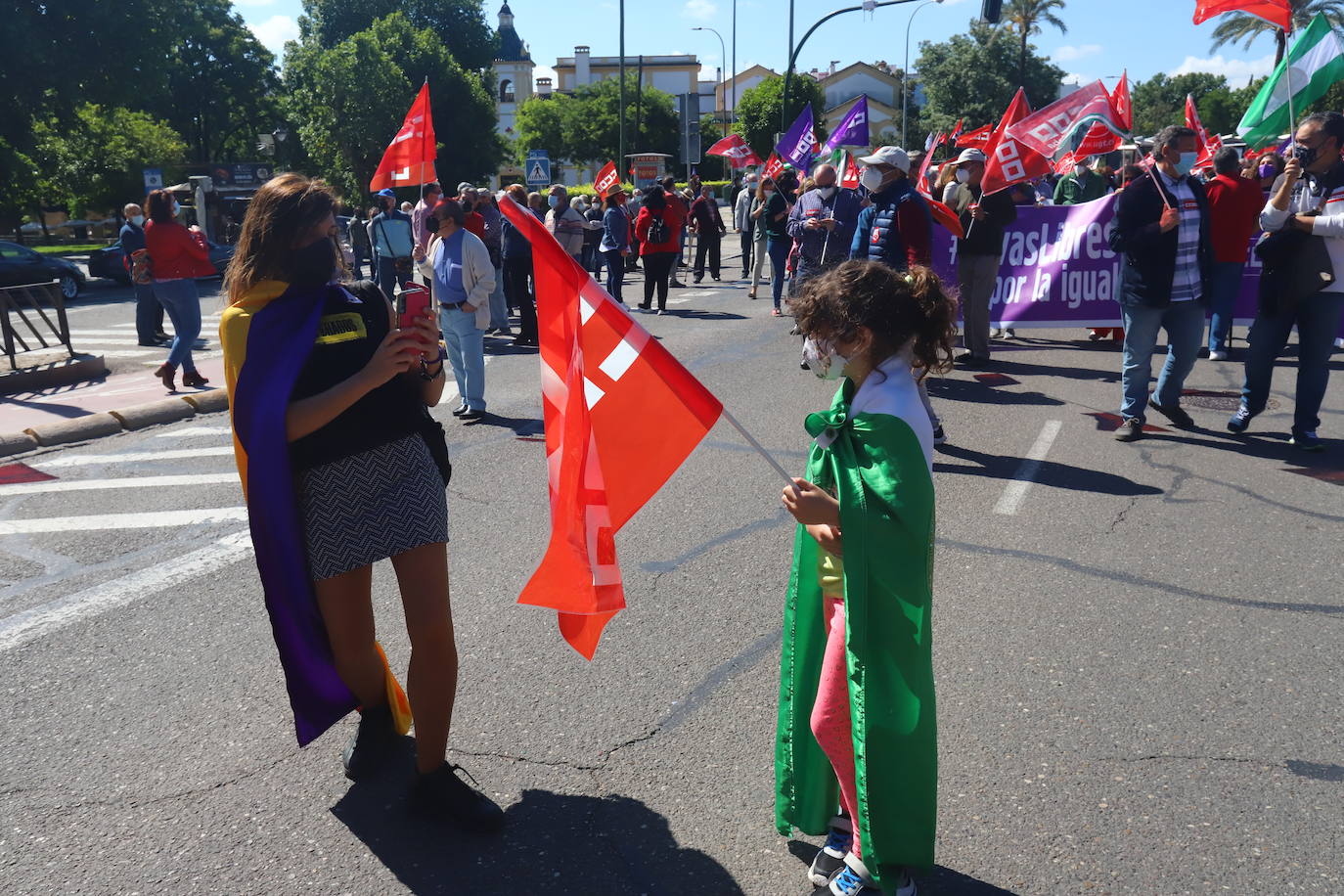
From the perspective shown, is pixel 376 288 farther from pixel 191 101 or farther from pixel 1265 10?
pixel 191 101

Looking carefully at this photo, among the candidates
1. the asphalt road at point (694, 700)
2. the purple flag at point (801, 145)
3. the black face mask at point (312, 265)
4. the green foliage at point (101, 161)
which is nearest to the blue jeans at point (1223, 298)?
the asphalt road at point (694, 700)

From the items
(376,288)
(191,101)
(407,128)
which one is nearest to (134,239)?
(407,128)

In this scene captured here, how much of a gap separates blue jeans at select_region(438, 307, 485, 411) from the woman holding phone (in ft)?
17.6

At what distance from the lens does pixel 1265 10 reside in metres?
7.86

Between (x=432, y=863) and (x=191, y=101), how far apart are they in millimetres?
61213

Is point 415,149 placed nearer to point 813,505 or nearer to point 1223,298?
point 813,505

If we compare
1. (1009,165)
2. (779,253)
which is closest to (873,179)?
(1009,165)

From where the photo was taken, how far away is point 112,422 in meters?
8.67

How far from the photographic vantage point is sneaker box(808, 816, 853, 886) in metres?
2.73

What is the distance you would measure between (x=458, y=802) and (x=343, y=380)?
1205 mm

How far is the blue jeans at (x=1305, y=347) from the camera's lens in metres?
6.81

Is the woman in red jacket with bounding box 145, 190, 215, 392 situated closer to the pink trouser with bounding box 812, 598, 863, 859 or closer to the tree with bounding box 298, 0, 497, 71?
the pink trouser with bounding box 812, 598, 863, 859

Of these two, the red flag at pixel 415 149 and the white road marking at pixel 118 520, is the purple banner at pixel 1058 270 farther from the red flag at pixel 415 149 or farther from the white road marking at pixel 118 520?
the white road marking at pixel 118 520

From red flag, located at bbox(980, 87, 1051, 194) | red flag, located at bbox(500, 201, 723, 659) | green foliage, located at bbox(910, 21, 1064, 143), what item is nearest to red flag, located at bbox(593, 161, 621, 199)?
red flag, located at bbox(980, 87, 1051, 194)
